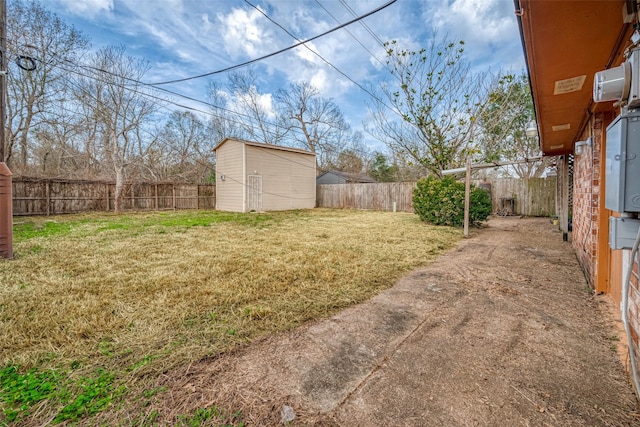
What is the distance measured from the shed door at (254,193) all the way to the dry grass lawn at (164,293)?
7422mm

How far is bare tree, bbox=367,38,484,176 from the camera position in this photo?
31.5 ft

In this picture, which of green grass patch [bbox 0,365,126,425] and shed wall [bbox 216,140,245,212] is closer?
green grass patch [bbox 0,365,126,425]

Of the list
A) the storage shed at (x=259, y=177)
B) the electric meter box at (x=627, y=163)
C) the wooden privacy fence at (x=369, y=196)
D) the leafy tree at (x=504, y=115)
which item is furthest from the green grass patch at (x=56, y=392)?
the wooden privacy fence at (x=369, y=196)

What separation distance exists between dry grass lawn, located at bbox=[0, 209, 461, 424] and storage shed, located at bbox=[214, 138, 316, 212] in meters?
7.55

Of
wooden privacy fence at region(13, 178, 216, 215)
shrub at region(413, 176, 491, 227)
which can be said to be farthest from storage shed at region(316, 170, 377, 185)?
shrub at region(413, 176, 491, 227)

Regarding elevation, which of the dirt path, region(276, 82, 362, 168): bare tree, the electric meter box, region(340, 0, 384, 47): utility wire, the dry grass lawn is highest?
region(276, 82, 362, 168): bare tree

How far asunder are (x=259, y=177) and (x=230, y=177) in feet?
4.95

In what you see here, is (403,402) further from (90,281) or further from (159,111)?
(159,111)

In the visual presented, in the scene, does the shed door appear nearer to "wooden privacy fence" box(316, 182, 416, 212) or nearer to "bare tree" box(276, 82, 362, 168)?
"wooden privacy fence" box(316, 182, 416, 212)

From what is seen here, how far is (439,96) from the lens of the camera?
9812mm

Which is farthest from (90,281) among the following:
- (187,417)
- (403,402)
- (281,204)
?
(281,204)

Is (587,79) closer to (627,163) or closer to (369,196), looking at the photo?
(627,163)

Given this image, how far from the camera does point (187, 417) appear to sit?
127cm

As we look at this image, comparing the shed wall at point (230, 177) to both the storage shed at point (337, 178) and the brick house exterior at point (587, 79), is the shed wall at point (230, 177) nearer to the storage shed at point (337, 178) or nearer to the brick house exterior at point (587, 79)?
the storage shed at point (337, 178)
